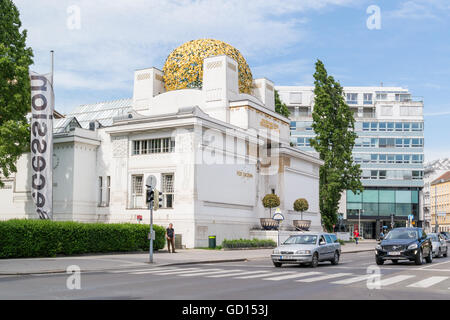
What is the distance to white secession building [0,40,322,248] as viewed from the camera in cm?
3575

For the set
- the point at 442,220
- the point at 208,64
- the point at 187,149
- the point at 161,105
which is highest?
the point at 208,64

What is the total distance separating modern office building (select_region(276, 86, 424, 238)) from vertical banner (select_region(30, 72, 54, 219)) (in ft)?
221

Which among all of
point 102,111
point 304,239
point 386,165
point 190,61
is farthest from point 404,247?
point 386,165

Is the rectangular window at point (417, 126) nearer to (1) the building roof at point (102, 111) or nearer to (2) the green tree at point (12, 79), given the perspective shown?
(1) the building roof at point (102, 111)

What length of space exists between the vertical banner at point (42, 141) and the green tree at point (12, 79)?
670 millimetres

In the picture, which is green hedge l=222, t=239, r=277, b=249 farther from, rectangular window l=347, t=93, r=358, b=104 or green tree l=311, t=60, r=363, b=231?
rectangular window l=347, t=93, r=358, b=104

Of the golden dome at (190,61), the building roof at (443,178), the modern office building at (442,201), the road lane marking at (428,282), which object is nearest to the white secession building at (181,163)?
the golden dome at (190,61)

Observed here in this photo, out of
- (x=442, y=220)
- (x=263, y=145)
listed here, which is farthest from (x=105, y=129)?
(x=442, y=220)

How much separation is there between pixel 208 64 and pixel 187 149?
9.94 metres

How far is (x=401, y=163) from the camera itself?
308 feet

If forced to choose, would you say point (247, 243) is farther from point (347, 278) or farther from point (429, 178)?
point (429, 178)

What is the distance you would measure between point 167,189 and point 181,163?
2291mm

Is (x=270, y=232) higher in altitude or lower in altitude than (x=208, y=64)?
lower
